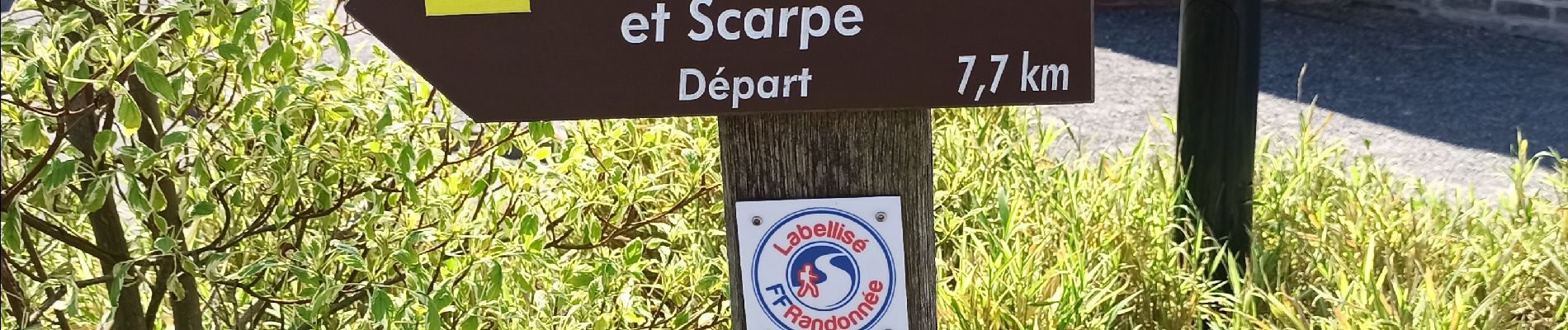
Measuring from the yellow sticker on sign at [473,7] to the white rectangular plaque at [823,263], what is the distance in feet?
1.15

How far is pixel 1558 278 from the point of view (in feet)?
7.82

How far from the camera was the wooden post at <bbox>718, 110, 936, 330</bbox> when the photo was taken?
1436 millimetres

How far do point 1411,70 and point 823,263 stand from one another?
15.6ft

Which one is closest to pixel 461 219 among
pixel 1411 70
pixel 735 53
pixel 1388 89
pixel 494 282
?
pixel 494 282

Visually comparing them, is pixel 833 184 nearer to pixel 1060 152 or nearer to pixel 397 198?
pixel 397 198

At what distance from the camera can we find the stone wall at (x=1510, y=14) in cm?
564

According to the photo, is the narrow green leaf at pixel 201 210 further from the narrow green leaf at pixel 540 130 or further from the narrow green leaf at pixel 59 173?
the narrow green leaf at pixel 540 130

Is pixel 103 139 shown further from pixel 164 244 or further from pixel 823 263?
pixel 823 263

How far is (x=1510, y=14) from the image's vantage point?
19.2 ft

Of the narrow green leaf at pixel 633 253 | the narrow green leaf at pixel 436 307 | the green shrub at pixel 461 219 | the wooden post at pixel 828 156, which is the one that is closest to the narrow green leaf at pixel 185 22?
the green shrub at pixel 461 219

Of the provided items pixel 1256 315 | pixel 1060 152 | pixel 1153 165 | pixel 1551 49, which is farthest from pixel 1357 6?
pixel 1256 315

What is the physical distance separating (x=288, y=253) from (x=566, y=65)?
2.65 ft

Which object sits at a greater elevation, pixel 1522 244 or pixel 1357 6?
pixel 1357 6

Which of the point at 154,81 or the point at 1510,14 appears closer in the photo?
the point at 154,81
